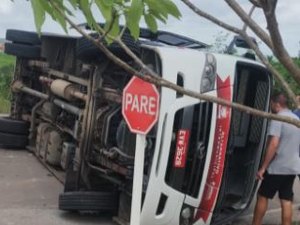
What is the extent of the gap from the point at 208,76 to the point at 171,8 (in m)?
4.76

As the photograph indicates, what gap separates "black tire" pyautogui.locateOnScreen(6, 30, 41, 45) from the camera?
1039 centimetres

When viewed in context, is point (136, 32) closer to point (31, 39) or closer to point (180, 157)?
point (180, 157)

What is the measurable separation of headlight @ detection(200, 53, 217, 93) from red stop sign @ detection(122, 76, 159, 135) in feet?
4.56

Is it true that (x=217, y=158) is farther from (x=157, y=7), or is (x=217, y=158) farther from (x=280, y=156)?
(x=157, y=7)

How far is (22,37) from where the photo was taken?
10.4 m

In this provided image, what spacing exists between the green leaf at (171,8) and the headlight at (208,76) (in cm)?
466

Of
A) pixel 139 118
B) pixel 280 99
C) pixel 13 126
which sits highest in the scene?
pixel 280 99

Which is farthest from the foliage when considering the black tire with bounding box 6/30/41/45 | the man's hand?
the black tire with bounding box 6/30/41/45

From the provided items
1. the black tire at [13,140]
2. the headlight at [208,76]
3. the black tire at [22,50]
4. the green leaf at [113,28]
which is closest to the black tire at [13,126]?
the black tire at [13,140]

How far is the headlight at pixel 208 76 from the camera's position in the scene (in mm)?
6375

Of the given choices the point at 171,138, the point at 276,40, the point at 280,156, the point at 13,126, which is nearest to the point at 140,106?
the point at 171,138

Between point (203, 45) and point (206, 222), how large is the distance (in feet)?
7.29

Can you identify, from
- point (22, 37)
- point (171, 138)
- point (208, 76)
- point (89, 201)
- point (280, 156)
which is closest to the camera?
point (171, 138)

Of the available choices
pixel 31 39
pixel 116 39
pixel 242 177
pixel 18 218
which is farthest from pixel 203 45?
pixel 116 39
